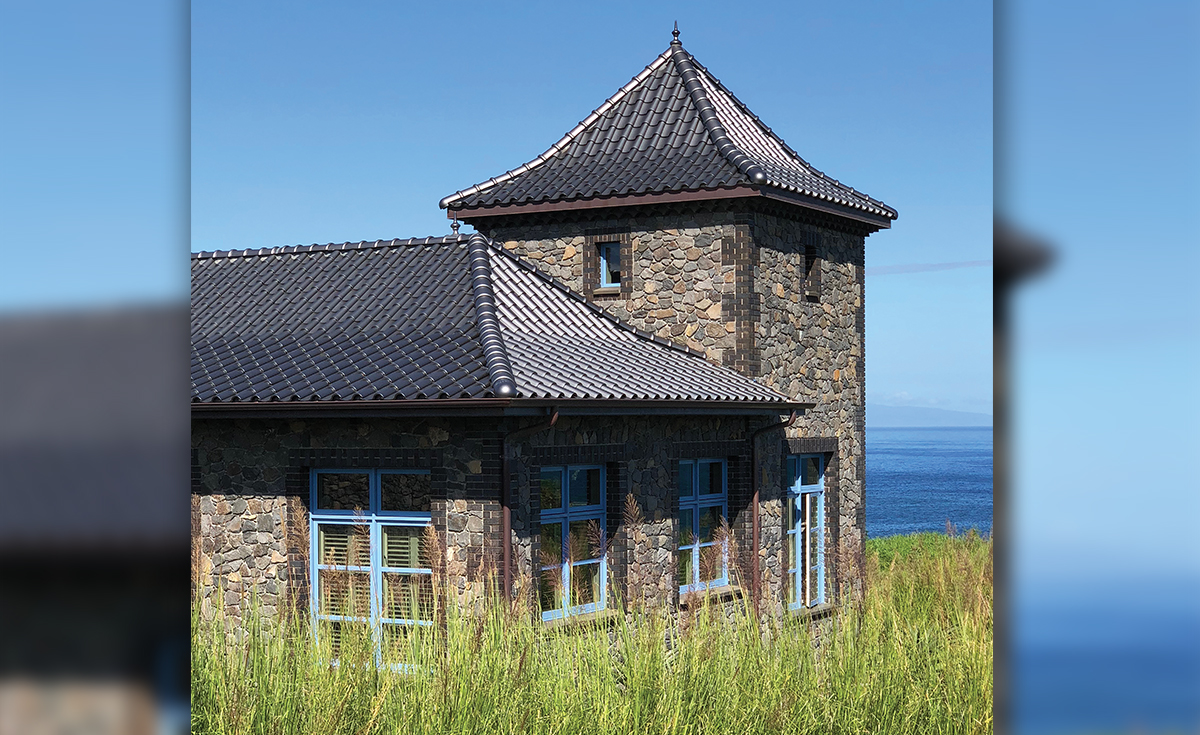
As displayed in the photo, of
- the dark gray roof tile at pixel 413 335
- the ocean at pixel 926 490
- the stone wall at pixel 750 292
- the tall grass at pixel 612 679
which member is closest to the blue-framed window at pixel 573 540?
the dark gray roof tile at pixel 413 335

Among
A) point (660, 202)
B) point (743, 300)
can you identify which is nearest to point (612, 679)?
point (743, 300)

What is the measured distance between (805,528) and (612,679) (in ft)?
33.5

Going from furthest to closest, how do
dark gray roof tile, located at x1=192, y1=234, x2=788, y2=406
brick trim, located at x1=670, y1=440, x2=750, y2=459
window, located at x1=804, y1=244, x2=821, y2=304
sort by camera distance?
window, located at x1=804, y1=244, x2=821, y2=304 → brick trim, located at x1=670, y1=440, x2=750, y2=459 → dark gray roof tile, located at x1=192, y1=234, x2=788, y2=406

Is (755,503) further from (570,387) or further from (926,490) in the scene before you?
(926,490)

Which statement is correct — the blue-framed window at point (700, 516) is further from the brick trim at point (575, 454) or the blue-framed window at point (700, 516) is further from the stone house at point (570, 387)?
the brick trim at point (575, 454)

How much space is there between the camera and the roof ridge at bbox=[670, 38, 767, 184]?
15.0m

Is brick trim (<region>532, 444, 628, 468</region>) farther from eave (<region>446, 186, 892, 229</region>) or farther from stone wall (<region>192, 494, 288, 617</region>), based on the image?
eave (<region>446, 186, 892, 229</region>)

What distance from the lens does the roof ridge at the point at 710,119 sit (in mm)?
14984

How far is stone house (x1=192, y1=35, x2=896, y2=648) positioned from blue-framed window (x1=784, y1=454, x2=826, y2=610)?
0.05 metres

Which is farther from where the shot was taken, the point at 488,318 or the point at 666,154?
the point at 666,154

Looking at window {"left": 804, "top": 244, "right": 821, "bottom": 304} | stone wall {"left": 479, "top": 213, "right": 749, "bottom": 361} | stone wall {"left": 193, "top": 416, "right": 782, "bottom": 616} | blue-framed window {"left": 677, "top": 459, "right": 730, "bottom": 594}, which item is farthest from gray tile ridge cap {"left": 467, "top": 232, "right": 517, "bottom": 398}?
window {"left": 804, "top": 244, "right": 821, "bottom": 304}

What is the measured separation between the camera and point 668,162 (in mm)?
16172
